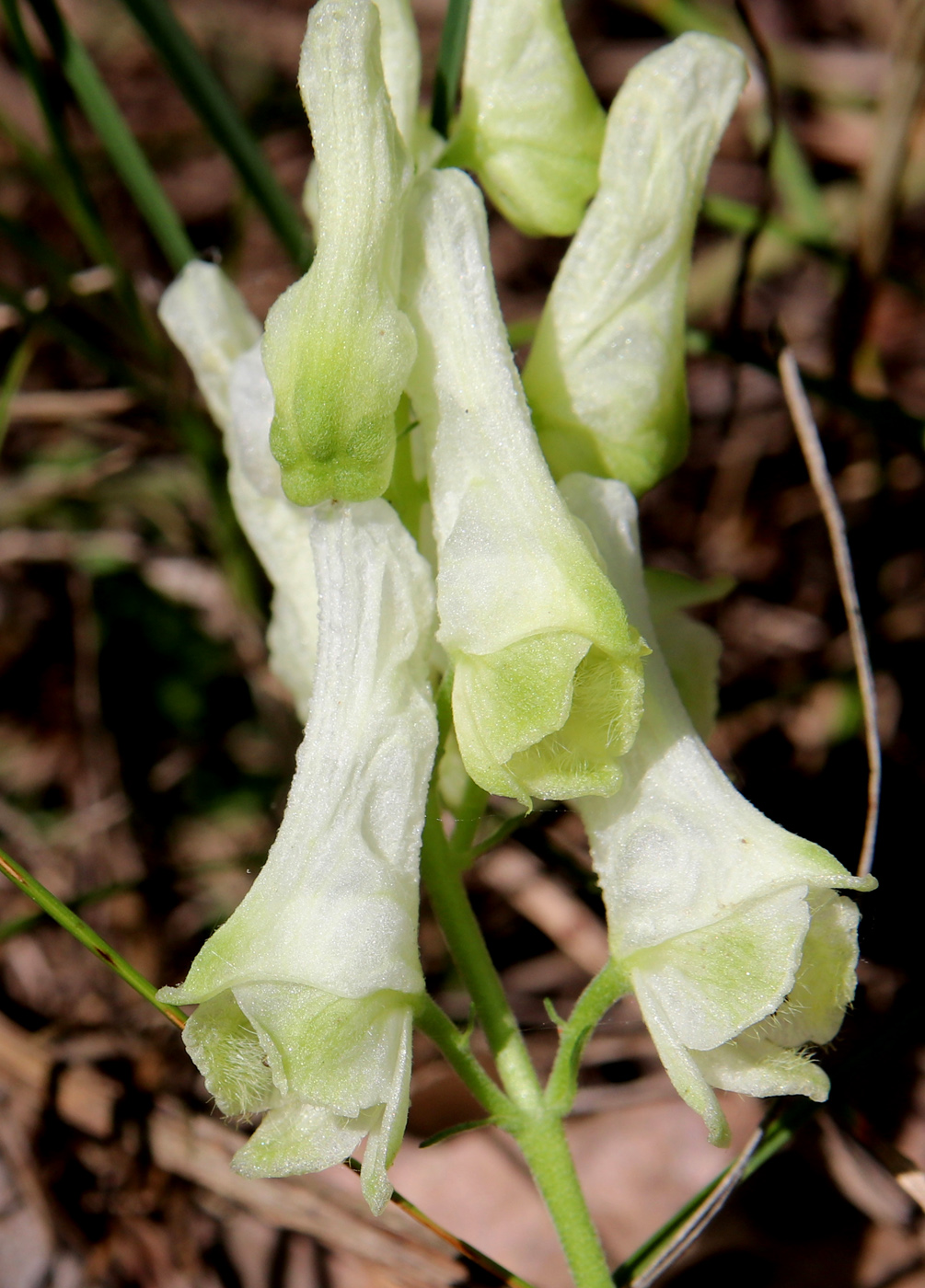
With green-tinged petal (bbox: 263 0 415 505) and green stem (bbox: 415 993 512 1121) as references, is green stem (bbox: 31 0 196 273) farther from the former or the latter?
green stem (bbox: 415 993 512 1121)

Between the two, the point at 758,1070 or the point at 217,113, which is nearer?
the point at 758,1070

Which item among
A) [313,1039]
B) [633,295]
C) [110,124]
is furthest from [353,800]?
[110,124]

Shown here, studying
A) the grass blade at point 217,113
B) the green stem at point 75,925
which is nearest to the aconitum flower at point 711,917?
the green stem at point 75,925

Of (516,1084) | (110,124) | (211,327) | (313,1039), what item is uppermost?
(110,124)

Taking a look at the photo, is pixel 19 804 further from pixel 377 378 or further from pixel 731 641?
pixel 377 378

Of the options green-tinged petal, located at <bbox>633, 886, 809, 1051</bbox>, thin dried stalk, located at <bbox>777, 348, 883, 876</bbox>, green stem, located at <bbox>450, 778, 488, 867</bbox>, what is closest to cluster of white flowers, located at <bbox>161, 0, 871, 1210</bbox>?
green-tinged petal, located at <bbox>633, 886, 809, 1051</bbox>

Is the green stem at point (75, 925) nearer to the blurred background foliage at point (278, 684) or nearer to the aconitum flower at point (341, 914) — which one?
the aconitum flower at point (341, 914)

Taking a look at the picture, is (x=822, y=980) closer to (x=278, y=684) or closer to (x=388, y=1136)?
(x=388, y=1136)
